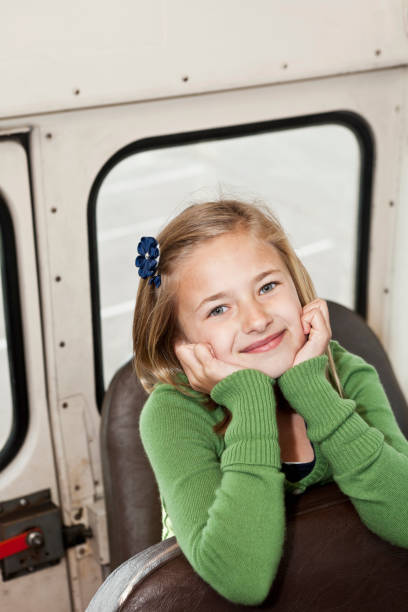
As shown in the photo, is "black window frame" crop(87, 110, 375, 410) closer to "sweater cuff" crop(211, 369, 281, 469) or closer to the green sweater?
the green sweater

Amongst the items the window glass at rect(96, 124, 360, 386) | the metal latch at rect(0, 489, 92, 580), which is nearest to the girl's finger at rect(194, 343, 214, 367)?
the window glass at rect(96, 124, 360, 386)

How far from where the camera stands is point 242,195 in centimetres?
196

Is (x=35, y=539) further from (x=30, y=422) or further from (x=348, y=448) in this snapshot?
(x=348, y=448)

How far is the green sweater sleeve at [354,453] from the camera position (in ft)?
4.70

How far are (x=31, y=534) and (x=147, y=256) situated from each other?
101cm

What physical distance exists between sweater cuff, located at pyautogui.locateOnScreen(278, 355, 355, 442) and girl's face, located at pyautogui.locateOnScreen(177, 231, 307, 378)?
0.15ft

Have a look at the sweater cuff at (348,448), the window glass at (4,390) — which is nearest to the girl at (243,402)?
the sweater cuff at (348,448)

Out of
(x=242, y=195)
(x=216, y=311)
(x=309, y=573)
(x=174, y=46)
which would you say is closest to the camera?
(x=309, y=573)

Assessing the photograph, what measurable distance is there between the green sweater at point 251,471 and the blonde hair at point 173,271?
4.1 inches

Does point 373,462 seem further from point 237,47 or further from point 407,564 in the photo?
point 237,47

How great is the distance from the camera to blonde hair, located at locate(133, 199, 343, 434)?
1643mm

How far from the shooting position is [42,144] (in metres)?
1.86

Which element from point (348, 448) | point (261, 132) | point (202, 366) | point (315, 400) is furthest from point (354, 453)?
point (261, 132)

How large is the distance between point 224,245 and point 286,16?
733mm
